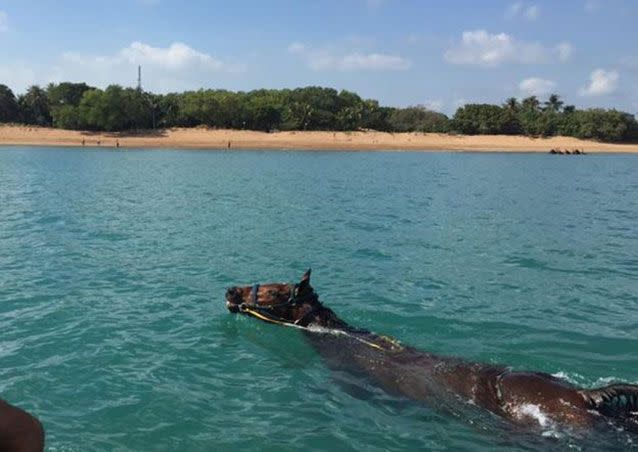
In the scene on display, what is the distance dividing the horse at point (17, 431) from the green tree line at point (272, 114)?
4797 inches

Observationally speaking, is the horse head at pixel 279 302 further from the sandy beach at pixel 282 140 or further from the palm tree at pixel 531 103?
the palm tree at pixel 531 103

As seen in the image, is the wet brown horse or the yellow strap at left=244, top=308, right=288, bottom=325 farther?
the yellow strap at left=244, top=308, right=288, bottom=325

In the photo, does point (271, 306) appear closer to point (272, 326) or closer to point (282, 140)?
point (272, 326)

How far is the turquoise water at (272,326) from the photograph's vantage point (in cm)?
789

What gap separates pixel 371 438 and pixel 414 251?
12.8m

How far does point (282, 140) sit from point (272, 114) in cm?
1141

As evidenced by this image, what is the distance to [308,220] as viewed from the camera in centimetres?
2656

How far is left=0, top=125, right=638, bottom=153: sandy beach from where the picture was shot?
11044cm

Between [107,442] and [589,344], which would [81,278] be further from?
[589,344]

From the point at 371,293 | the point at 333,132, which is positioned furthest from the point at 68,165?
the point at 333,132

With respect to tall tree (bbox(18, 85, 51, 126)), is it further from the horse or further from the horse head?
the horse

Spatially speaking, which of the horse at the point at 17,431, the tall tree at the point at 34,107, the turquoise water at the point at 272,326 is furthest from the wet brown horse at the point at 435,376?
the tall tree at the point at 34,107

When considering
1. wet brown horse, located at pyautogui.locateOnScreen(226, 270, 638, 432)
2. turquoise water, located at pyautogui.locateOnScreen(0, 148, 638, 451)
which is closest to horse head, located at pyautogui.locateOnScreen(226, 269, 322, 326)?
wet brown horse, located at pyautogui.locateOnScreen(226, 270, 638, 432)

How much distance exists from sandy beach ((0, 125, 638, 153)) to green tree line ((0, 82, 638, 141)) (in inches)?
156
